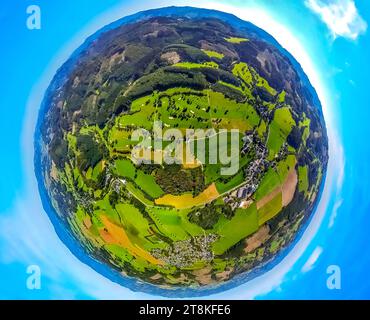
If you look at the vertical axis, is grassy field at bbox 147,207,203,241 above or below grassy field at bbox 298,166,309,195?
below

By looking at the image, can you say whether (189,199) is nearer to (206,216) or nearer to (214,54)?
(206,216)

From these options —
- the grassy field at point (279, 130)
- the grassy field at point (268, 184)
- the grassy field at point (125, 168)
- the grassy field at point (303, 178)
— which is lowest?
the grassy field at point (268, 184)

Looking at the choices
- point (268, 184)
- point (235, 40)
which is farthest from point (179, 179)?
point (235, 40)

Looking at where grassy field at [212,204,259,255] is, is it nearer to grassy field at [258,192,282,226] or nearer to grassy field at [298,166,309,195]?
grassy field at [258,192,282,226]

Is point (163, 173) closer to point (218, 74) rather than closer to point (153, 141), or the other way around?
point (153, 141)

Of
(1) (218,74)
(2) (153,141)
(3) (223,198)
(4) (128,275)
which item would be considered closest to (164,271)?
(4) (128,275)

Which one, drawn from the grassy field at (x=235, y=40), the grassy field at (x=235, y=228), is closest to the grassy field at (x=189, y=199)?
the grassy field at (x=235, y=228)

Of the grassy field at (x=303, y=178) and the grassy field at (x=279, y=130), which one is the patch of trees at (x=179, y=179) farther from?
the grassy field at (x=303, y=178)

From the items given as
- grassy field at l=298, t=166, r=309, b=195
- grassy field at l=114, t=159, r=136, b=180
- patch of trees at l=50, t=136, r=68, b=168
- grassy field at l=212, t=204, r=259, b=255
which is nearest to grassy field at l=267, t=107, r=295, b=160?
grassy field at l=298, t=166, r=309, b=195

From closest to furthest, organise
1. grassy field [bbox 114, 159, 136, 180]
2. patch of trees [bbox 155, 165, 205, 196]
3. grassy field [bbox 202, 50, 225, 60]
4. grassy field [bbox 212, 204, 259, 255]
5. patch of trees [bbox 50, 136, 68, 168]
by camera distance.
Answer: patch of trees [bbox 155, 165, 205, 196] < grassy field [bbox 114, 159, 136, 180] < grassy field [bbox 212, 204, 259, 255] < grassy field [bbox 202, 50, 225, 60] < patch of trees [bbox 50, 136, 68, 168]
